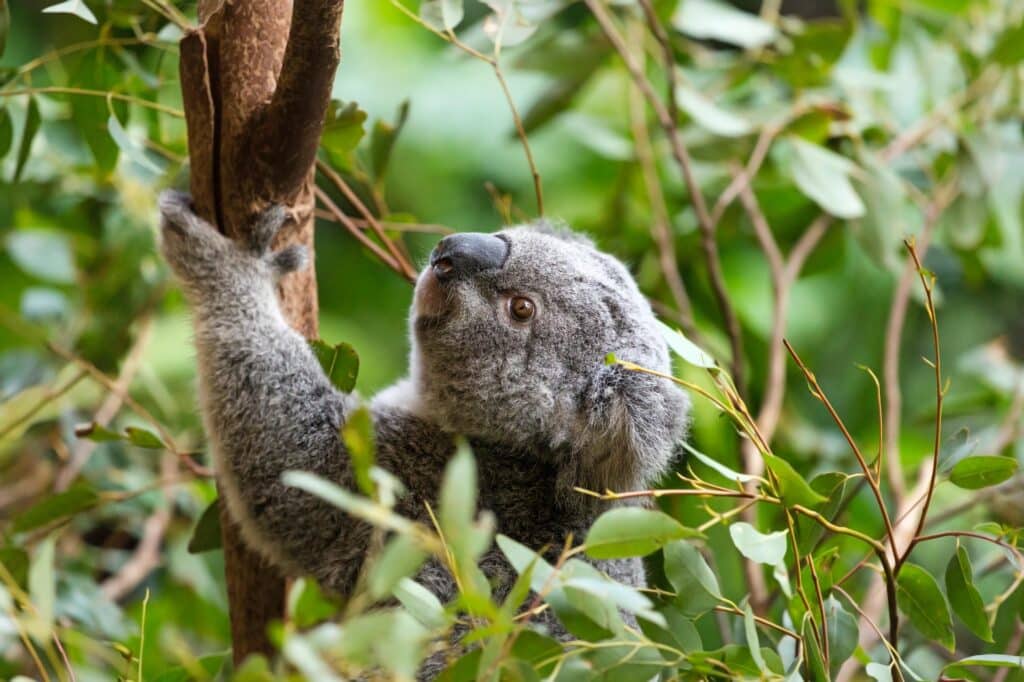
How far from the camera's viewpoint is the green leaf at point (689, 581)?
61.7 inches

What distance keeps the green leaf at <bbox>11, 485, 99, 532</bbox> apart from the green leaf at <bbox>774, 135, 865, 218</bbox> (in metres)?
2.05

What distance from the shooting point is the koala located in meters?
2.20

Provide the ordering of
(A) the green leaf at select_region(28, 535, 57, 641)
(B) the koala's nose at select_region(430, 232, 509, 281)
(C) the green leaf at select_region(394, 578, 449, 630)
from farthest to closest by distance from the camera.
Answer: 1. (B) the koala's nose at select_region(430, 232, 509, 281)
2. (C) the green leaf at select_region(394, 578, 449, 630)
3. (A) the green leaf at select_region(28, 535, 57, 641)

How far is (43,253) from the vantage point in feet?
10.5

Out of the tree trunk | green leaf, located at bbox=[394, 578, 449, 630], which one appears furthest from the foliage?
→ the tree trunk

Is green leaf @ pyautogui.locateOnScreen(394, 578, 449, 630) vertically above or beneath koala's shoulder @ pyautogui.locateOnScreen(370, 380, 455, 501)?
above

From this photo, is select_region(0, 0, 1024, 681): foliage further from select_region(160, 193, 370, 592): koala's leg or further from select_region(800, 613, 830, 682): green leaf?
select_region(160, 193, 370, 592): koala's leg

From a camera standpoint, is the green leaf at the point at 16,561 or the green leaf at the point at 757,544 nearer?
the green leaf at the point at 757,544

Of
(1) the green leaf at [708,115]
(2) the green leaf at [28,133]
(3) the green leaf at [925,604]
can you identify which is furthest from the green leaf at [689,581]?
(1) the green leaf at [708,115]

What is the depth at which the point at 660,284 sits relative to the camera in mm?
3670

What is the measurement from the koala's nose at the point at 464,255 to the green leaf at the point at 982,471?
108 centimetres

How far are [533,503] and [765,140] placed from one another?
5.12 feet

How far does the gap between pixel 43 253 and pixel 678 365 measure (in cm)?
206

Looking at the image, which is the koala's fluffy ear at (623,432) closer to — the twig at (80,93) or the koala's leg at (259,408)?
the koala's leg at (259,408)
